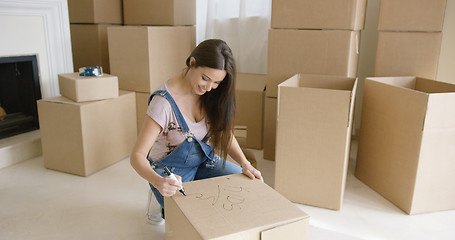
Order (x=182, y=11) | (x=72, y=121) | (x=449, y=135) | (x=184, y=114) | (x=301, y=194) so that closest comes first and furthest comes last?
(x=184, y=114) < (x=449, y=135) < (x=301, y=194) < (x=72, y=121) < (x=182, y=11)

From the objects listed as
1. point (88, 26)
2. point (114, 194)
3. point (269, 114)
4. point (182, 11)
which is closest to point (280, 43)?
point (269, 114)

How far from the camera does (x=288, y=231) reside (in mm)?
849

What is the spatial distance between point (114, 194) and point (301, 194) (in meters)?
0.91

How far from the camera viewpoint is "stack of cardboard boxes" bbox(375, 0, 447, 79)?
1840 mm

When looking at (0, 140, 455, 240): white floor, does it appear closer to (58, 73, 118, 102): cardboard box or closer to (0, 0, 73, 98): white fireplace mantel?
(58, 73, 118, 102): cardboard box

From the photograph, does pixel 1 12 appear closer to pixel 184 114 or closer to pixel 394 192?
pixel 184 114

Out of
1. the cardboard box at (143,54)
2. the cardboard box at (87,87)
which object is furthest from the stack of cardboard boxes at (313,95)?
the cardboard box at (87,87)

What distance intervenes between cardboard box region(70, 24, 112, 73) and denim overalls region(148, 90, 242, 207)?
5.07 ft

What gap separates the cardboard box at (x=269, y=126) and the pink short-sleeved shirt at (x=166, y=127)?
2.94 feet

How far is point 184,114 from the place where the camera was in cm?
120

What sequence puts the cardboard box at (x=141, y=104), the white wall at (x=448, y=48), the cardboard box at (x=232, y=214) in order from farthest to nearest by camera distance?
the cardboard box at (x=141, y=104), the white wall at (x=448, y=48), the cardboard box at (x=232, y=214)

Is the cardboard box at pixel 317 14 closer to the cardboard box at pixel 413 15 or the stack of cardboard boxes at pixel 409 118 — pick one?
the cardboard box at pixel 413 15

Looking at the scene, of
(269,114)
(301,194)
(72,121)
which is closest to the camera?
(301,194)

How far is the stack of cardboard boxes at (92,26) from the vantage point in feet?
8.07
